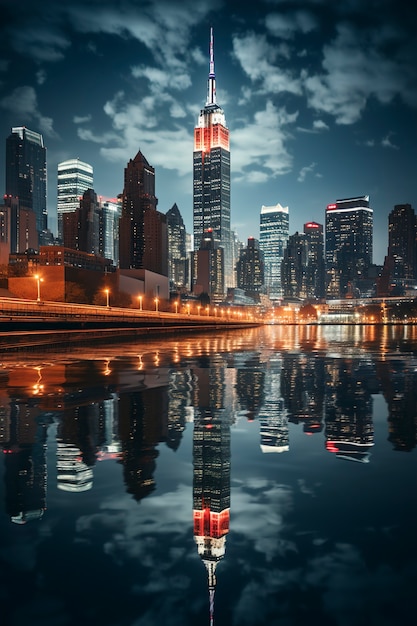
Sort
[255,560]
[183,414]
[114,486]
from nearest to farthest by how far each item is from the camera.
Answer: [255,560] → [114,486] → [183,414]

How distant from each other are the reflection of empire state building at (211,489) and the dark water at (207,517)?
0.03 m

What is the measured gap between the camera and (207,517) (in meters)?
6.34

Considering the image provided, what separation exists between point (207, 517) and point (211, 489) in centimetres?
105

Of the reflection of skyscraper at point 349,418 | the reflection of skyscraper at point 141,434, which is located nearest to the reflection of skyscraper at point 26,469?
the reflection of skyscraper at point 141,434

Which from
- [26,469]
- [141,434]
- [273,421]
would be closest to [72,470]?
[26,469]

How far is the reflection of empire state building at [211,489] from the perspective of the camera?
5.46 m

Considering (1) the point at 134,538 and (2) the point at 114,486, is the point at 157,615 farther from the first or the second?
(2) the point at 114,486

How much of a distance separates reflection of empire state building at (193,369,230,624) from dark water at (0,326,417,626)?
0.03 metres

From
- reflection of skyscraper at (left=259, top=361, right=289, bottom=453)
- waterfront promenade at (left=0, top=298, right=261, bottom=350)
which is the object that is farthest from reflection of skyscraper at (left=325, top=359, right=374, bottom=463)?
waterfront promenade at (left=0, top=298, right=261, bottom=350)

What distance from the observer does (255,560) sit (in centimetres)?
521

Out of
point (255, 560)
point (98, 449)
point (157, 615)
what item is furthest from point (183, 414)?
point (157, 615)

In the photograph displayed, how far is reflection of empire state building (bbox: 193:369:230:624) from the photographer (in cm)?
546

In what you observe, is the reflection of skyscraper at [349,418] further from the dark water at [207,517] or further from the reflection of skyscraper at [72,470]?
the reflection of skyscraper at [72,470]

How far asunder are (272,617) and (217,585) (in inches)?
25.3
